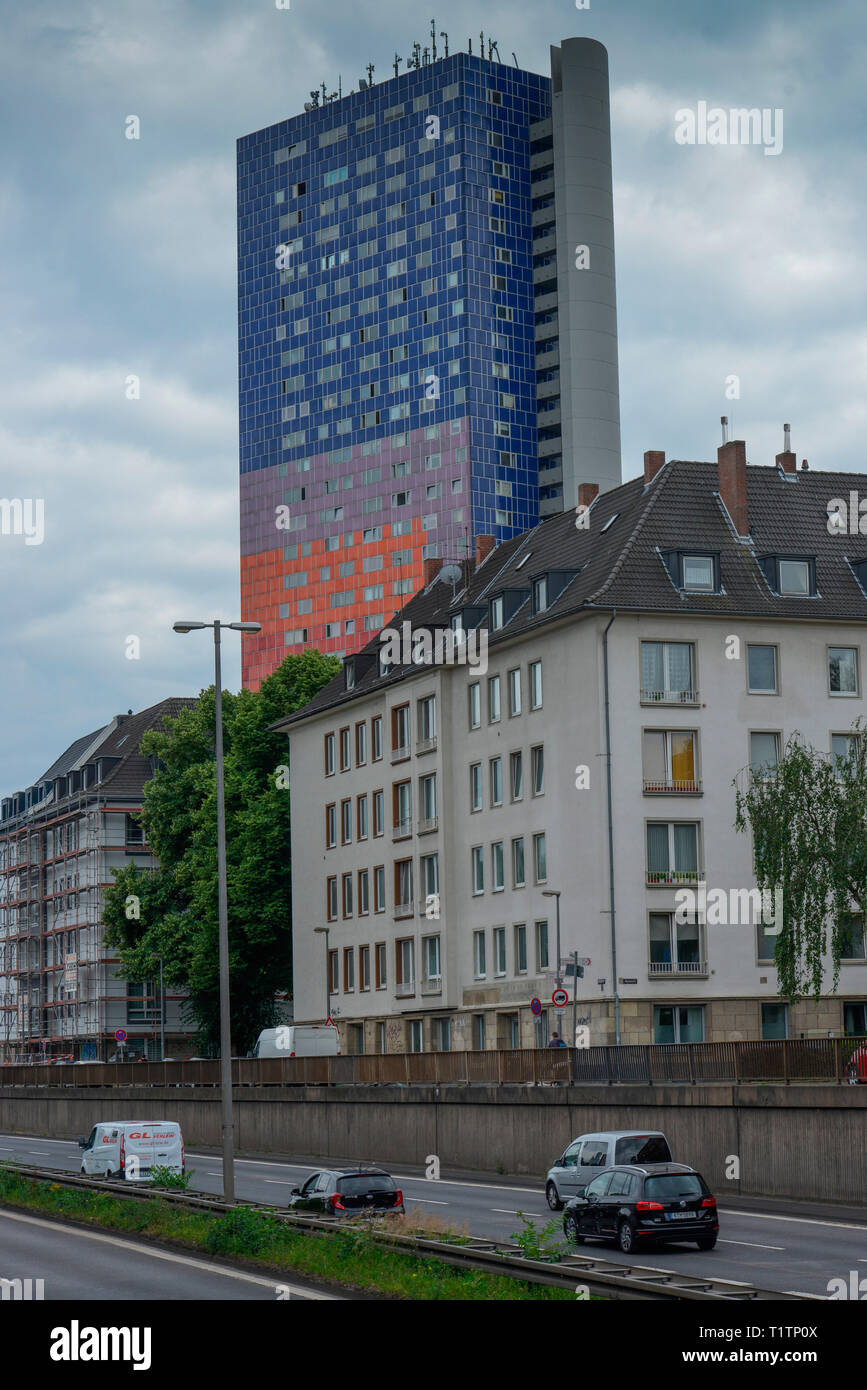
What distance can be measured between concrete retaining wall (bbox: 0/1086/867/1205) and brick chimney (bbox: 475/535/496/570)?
24.6 m

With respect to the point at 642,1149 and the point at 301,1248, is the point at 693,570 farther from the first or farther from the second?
the point at 301,1248

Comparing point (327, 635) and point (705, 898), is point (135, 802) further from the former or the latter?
point (705, 898)

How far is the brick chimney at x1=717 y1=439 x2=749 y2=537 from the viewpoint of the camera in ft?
211

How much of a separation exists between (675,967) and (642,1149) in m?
26.1

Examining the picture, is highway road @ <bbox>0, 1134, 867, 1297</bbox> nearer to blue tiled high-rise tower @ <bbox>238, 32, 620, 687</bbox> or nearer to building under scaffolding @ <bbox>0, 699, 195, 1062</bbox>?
building under scaffolding @ <bbox>0, 699, 195, 1062</bbox>

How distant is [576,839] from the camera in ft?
199

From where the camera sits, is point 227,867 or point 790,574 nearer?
point 790,574

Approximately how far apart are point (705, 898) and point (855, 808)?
12980mm

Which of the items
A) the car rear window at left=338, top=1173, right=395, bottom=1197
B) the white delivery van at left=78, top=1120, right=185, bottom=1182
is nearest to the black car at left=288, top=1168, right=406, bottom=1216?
the car rear window at left=338, top=1173, right=395, bottom=1197

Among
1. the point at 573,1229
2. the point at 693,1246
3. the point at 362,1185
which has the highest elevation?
the point at 362,1185

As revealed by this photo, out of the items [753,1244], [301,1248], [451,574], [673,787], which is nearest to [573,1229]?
[753,1244]

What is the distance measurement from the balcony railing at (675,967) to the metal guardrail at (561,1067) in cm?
961

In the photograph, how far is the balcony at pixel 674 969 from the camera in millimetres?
58438

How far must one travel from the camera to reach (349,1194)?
3077 cm
